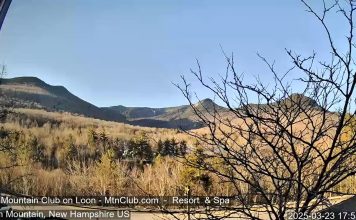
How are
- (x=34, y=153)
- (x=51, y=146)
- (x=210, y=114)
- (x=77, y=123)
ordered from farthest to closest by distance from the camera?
(x=77, y=123), (x=51, y=146), (x=34, y=153), (x=210, y=114)

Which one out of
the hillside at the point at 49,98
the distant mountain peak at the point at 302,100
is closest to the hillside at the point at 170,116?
the distant mountain peak at the point at 302,100

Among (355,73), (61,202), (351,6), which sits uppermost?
(351,6)

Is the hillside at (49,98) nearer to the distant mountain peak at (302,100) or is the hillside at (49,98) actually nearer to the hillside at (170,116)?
the hillside at (170,116)

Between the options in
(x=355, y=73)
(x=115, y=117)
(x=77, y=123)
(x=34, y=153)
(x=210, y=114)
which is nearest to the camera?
(x=355, y=73)

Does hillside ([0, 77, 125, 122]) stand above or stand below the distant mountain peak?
above

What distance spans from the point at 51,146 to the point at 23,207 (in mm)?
15754

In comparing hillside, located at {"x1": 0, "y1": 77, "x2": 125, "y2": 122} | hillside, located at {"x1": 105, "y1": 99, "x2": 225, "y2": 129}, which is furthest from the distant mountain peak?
hillside, located at {"x1": 0, "y1": 77, "x2": 125, "y2": 122}

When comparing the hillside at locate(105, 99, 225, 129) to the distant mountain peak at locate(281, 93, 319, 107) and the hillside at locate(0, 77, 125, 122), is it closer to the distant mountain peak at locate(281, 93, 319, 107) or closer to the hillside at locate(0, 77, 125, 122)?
the distant mountain peak at locate(281, 93, 319, 107)

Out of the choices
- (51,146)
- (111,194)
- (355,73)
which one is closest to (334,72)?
(355,73)

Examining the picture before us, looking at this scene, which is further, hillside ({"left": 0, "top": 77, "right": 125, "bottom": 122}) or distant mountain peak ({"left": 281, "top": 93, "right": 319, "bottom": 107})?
hillside ({"left": 0, "top": 77, "right": 125, "bottom": 122})

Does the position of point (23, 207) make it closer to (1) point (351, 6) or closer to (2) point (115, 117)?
(1) point (351, 6)

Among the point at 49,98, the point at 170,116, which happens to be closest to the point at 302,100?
the point at 49,98

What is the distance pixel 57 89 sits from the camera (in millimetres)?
97125

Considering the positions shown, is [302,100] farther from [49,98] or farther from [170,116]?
[170,116]
